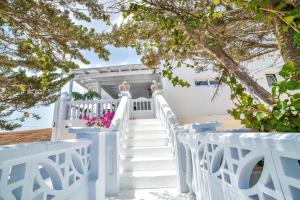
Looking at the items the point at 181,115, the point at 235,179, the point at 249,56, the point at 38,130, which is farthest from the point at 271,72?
the point at 38,130

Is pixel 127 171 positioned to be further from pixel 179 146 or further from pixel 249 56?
pixel 249 56

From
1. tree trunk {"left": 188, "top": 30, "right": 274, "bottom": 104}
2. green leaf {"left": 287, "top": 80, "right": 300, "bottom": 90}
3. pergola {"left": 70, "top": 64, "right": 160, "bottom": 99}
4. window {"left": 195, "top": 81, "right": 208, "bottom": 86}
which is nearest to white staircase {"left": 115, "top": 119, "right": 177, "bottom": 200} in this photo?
tree trunk {"left": 188, "top": 30, "right": 274, "bottom": 104}

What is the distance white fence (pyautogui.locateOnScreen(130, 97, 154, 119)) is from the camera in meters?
8.31

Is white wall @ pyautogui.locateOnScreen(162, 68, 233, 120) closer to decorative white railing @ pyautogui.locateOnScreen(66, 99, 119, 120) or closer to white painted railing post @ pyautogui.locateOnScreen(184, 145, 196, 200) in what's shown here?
decorative white railing @ pyautogui.locateOnScreen(66, 99, 119, 120)

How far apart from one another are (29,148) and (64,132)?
20.8ft

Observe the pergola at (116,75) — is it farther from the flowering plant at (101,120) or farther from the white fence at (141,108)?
the flowering plant at (101,120)

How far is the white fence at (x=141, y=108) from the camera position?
831 cm

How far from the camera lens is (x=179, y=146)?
3.28 meters

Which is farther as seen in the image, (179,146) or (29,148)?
(179,146)

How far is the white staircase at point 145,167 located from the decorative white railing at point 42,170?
1494mm

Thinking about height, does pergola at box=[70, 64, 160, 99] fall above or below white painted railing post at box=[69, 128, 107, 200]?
above

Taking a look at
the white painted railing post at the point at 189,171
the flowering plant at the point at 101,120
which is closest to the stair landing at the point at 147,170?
the white painted railing post at the point at 189,171

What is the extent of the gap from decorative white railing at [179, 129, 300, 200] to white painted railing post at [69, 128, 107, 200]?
1.28 m

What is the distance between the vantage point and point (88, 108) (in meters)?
7.26
